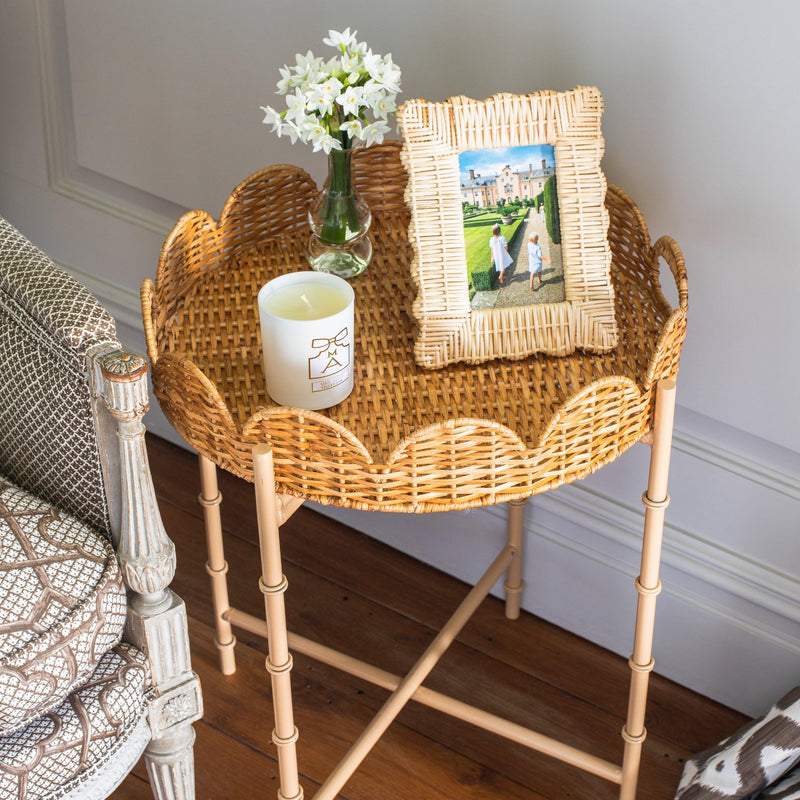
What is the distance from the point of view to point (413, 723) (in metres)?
1.36

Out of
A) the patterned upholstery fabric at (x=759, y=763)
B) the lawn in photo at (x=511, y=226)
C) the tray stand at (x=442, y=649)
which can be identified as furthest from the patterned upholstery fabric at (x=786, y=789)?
the lawn in photo at (x=511, y=226)

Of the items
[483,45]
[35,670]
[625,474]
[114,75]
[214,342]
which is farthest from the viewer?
[114,75]

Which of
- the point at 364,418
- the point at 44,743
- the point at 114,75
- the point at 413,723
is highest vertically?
the point at 114,75

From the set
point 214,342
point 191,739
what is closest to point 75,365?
point 214,342

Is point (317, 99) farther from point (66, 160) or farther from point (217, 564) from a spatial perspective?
point (66, 160)

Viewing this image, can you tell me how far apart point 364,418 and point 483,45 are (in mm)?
484

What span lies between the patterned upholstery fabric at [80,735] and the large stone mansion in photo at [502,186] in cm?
53

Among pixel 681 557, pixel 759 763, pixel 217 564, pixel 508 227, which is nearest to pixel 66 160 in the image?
pixel 217 564

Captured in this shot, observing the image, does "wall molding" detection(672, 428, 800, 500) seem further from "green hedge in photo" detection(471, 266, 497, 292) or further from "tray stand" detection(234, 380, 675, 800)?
"green hedge in photo" detection(471, 266, 497, 292)

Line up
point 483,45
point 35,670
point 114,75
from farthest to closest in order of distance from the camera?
1. point 114,75
2. point 483,45
3. point 35,670

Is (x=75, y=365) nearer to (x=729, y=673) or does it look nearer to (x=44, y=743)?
(x=44, y=743)

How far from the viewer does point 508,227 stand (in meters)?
1.00

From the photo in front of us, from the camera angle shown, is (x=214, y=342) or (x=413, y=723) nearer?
(x=214, y=342)

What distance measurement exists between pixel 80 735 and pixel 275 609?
7.9 inches
